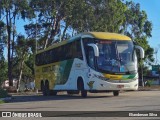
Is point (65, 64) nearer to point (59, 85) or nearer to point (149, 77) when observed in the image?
point (59, 85)

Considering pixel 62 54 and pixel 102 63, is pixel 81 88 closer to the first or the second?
pixel 102 63

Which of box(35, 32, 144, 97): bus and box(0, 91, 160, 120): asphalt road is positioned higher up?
box(35, 32, 144, 97): bus

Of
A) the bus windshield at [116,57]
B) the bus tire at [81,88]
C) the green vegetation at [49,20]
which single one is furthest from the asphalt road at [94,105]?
the green vegetation at [49,20]

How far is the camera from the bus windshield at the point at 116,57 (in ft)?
79.6

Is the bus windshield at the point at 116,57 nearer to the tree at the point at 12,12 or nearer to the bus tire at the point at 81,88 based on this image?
the bus tire at the point at 81,88

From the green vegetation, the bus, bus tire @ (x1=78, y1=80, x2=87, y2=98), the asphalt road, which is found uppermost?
the green vegetation

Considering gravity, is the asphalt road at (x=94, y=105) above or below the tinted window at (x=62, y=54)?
below

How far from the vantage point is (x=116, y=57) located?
24.3 metres

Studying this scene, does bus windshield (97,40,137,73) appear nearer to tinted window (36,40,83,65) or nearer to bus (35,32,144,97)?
bus (35,32,144,97)

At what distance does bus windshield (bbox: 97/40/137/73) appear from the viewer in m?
24.2

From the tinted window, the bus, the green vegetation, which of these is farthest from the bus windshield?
the green vegetation

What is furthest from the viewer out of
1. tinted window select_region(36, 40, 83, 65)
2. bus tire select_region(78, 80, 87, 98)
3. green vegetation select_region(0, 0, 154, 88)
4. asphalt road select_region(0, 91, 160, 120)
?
green vegetation select_region(0, 0, 154, 88)

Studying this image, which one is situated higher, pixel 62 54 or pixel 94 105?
pixel 62 54

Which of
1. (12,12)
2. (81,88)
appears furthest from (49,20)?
(81,88)
